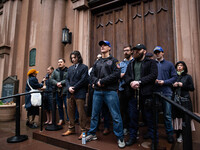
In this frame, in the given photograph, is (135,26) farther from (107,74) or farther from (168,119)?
(168,119)

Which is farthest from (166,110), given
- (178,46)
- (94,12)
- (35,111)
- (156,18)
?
(94,12)

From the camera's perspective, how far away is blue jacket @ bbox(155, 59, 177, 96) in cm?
300

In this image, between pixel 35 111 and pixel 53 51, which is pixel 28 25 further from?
pixel 35 111

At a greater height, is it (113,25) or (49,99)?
(113,25)

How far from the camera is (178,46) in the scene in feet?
12.4

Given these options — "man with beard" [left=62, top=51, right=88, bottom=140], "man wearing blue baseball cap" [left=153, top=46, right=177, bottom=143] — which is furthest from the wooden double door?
"man with beard" [left=62, top=51, right=88, bottom=140]

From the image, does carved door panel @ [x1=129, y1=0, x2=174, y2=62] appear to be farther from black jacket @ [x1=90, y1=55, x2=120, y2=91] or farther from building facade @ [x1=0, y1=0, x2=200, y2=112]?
black jacket @ [x1=90, y1=55, x2=120, y2=91]

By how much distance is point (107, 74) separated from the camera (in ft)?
9.39

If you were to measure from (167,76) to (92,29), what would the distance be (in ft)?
12.1

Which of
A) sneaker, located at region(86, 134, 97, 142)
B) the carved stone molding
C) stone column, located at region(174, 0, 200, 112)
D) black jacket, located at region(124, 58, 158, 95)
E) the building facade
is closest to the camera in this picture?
black jacket, located at region(124, 58, 158, 95)

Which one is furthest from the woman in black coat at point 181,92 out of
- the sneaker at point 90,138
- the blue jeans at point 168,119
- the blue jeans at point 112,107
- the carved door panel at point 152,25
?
the sneaker at point 90,138

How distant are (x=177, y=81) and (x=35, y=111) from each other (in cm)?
423

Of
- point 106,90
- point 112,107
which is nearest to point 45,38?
point 106,90

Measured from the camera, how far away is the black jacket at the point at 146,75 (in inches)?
101
